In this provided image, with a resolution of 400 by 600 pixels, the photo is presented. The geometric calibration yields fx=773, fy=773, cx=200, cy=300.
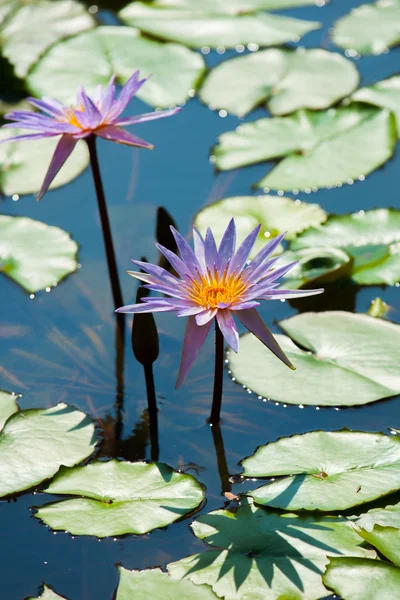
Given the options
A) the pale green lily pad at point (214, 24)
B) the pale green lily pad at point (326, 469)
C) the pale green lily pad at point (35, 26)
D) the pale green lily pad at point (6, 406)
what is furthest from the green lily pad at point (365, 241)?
the pale green lily pad at point (35, 26)

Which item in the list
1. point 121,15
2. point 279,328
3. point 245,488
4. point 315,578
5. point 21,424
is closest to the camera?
point 315,578

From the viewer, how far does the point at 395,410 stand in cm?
270

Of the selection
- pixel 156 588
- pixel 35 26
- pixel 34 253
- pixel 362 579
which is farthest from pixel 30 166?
pixel 362 579

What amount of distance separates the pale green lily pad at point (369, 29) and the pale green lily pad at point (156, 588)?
3684 millimetres

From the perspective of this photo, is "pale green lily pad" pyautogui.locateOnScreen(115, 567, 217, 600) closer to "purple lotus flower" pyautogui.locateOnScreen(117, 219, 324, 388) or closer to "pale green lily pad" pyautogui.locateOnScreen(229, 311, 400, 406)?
"purple lotus flower" pyautogui.locateOnScreen(117, 219, 324, 388)

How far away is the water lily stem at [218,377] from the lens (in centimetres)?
243

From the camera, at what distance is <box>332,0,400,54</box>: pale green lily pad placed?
479cm

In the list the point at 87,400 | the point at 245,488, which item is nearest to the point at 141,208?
the point at 87,400

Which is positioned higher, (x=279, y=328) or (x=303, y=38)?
(x=303, y=38)

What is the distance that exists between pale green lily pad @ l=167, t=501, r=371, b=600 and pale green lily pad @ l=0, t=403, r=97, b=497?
1.71ft

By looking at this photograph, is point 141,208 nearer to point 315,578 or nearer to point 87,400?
point 87,400

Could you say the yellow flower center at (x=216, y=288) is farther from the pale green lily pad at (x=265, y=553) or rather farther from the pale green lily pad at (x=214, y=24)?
the pale green lily pad at (x=214, y=24)

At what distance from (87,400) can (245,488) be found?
0.74 m

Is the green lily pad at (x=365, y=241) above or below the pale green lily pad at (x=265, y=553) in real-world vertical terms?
above
